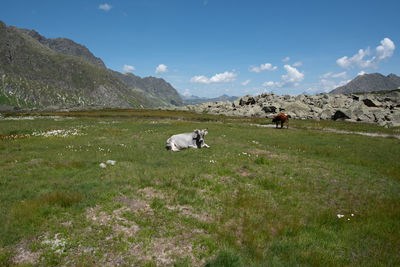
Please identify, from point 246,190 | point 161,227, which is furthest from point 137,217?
Answer: point 246,190

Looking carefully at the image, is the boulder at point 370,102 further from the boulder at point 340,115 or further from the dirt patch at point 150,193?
the dirt patch at point 150,193

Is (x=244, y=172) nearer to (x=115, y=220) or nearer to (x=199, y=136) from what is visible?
(x=199, y=136)

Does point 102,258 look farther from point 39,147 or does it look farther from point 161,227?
point 39,147

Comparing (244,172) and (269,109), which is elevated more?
(269,109)

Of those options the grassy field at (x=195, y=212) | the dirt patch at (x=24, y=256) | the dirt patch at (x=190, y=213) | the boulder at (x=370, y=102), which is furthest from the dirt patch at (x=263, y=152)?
the boulder at (x=370, y=102)

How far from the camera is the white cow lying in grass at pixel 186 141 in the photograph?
71.8ft

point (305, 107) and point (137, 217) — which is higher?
point (305, 107)

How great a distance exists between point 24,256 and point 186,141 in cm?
1664

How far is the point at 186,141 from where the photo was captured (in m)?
22.8

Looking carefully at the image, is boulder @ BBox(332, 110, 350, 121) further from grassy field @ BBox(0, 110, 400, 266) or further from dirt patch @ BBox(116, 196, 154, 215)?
dirt patch @ BBox(116, 196, 154, 215)

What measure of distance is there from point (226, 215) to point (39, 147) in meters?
20.8

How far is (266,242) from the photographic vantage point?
832cm

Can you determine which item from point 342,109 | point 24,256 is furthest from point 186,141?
point 342,109

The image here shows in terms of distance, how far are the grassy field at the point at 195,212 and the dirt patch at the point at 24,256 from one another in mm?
36
